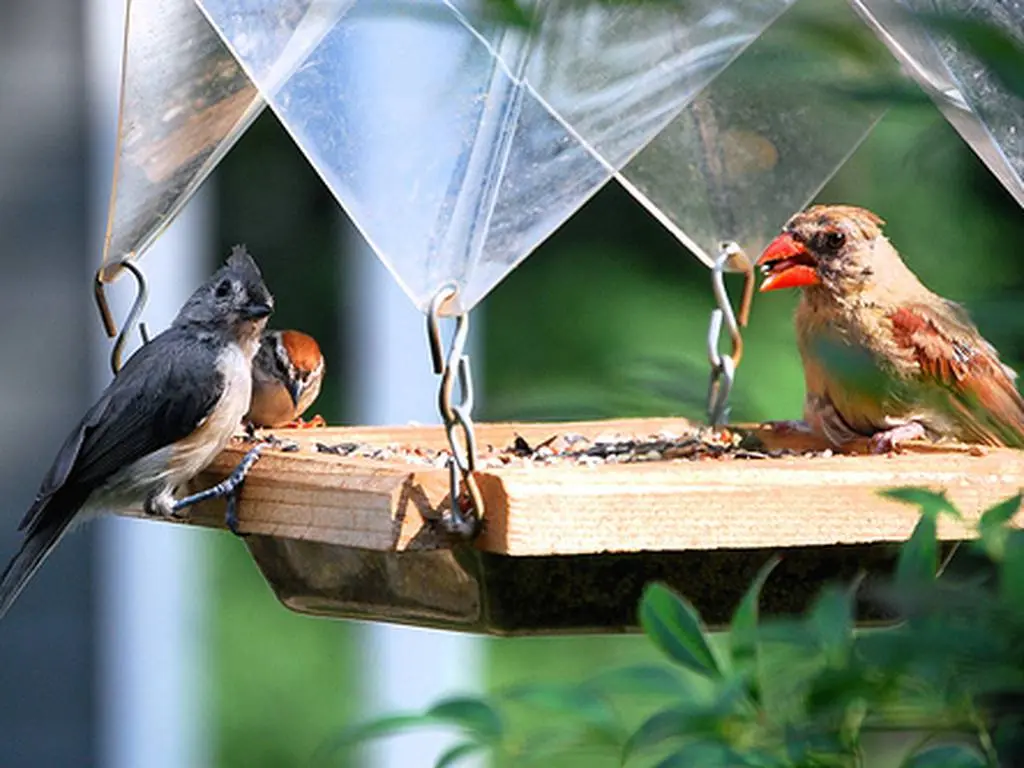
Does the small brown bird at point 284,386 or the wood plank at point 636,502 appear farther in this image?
the small brown bird at point 284,386

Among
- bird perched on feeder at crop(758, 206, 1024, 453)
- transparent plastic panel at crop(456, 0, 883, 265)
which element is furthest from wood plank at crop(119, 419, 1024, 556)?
transparent plastic panel at crop(456, 0, 883, 265)

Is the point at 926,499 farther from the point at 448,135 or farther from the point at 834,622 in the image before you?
the point at 448,135

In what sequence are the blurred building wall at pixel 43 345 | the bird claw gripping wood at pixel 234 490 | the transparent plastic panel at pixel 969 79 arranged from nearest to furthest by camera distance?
the transparent plastic panel at pixel 969 79 → the bird claw gripping wood at pixel 234 490 → the blurred building wall at pixel 43 345

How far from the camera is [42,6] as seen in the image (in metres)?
4.77

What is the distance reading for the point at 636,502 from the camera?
1894mm

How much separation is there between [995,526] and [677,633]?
5.3 inches

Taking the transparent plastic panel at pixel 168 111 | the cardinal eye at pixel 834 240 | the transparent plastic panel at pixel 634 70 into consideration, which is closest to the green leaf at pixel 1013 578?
the transparent plastic panel at pixel 634 70

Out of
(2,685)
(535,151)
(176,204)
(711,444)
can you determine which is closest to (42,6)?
(2,685)

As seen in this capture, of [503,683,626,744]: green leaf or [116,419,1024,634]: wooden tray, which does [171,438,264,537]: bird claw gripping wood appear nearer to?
[116,419,1024,634]: wooden tray

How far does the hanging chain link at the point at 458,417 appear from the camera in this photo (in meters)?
1.82

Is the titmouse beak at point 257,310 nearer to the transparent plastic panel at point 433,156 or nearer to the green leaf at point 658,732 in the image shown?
the transparent plastic panel at point 433,156

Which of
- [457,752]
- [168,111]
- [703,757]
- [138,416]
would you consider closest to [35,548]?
[138,416]

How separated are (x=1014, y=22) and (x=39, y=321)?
4173 mm

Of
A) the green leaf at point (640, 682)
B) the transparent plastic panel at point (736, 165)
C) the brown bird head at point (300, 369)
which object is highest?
the transparent plastic panel at point (736, 165)
